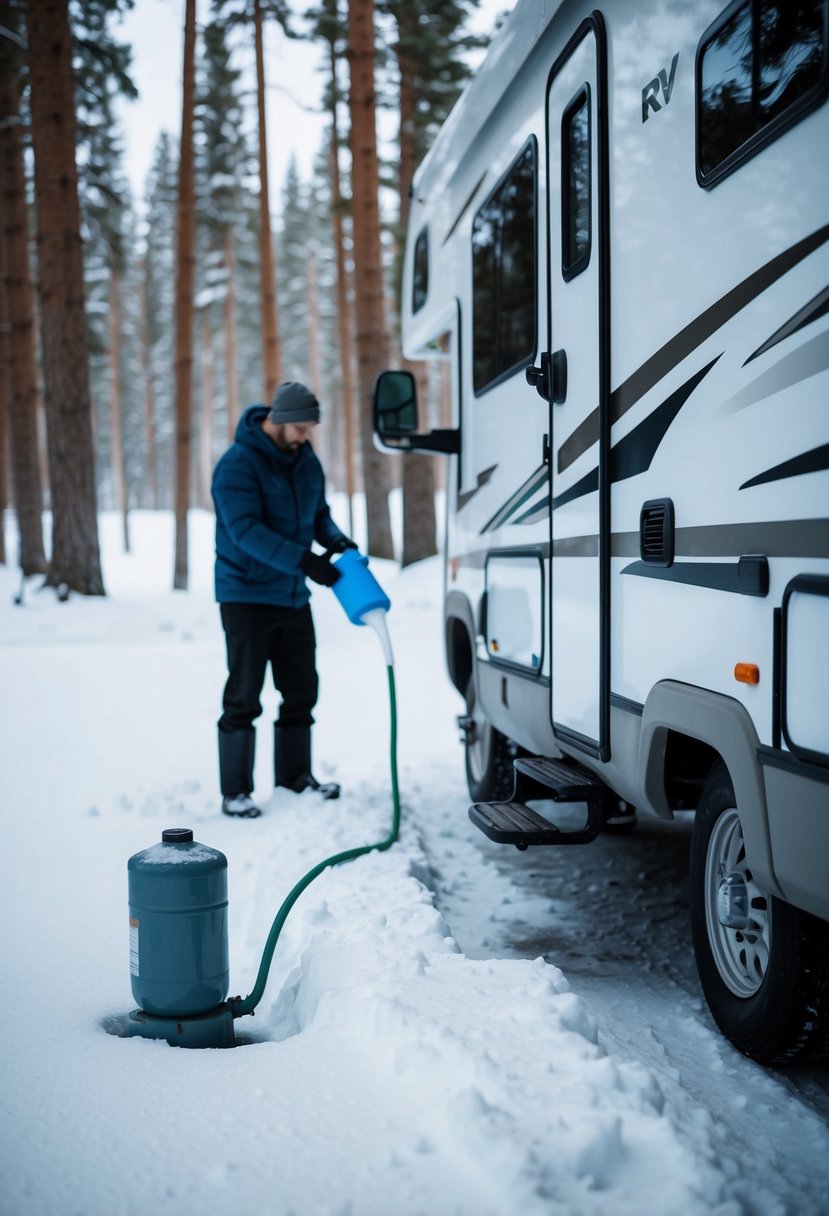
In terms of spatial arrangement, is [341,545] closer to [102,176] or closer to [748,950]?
[748,950]

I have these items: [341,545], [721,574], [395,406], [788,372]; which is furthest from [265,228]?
[788,372]

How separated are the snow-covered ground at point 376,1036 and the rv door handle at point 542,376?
1.98 m

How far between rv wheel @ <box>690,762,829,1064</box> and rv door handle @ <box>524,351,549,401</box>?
1615mm

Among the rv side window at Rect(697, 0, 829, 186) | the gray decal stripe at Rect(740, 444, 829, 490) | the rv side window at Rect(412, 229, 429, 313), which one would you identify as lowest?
the gray decal stripe at Rect(740, 444, 829, 490)

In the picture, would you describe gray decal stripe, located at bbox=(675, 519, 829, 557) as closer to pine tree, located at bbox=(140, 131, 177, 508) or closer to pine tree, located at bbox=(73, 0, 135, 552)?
pine tree, located at bbox=(73, 0, 135, 552)

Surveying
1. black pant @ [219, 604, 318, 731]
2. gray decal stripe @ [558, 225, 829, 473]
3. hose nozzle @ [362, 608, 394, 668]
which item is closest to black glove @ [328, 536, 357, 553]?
black pant @ [219, 604, 318, 731]

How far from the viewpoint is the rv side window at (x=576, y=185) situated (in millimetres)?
3705

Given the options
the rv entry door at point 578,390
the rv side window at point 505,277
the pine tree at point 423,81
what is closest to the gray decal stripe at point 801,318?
the rv entry door at point 578,390

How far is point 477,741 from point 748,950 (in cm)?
299

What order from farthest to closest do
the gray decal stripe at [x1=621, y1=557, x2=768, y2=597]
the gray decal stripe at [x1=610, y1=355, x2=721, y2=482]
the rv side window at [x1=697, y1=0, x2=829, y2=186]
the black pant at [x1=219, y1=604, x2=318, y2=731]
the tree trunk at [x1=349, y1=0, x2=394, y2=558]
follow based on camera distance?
the tree trunk at [x1=349, y1=0, x2=394, y2=558] → the black pant at [x1=219, y1=604, x2=318, y2=731] → the gray decal stripe at [x1=610, y1=355, x2=721, y2=482] → the gray decal stripe at [x1=621, y1=557, x2=768, y2=597] → the rv side window at [x1=697, y1=0, x2=829, y2=186]

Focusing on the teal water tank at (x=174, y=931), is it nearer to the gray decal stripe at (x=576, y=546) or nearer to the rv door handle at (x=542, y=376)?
the gray decal stripe at (x=576, y=546)

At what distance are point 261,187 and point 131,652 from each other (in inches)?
456

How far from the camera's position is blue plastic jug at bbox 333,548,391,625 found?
5.07m

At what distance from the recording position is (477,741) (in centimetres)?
593
